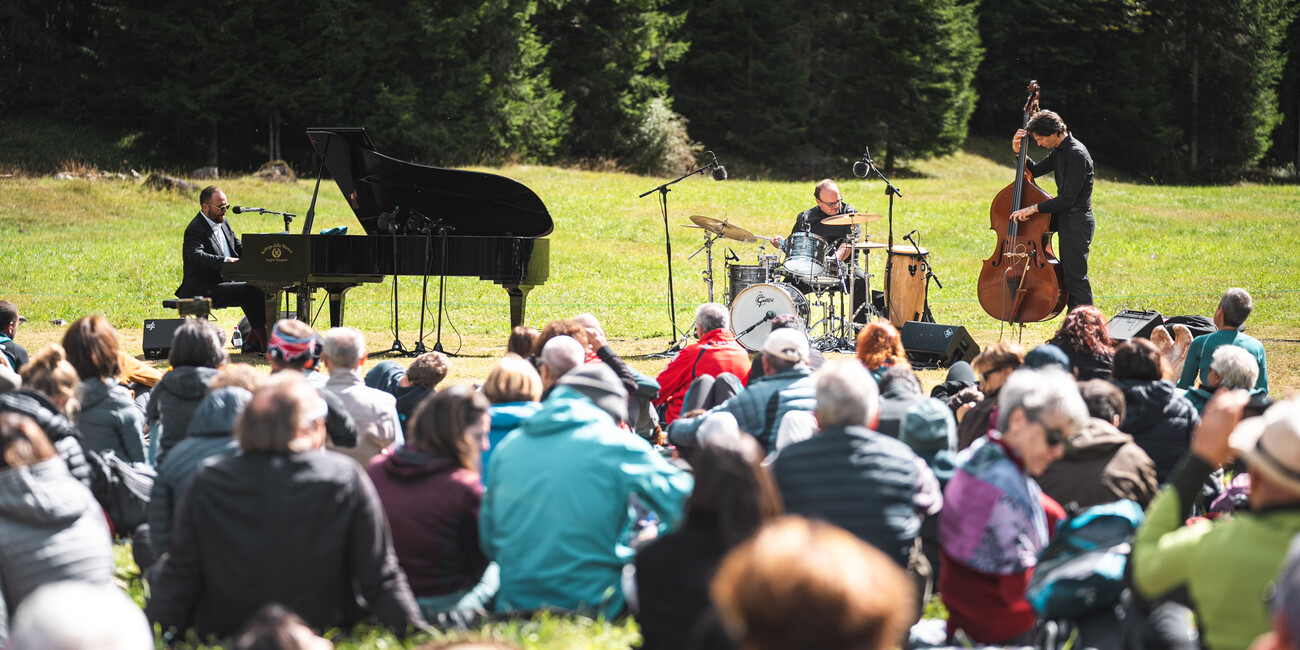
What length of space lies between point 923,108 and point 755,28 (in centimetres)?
733

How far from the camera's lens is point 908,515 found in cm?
400

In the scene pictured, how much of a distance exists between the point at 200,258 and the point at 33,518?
25.4 feet

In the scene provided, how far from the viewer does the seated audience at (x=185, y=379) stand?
5492 millimetres

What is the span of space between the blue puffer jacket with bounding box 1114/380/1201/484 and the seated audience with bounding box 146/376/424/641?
357 centimetres

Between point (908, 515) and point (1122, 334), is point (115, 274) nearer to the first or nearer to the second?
point (1122, 334)

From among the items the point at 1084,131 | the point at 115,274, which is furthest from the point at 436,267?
the point at 1084,131

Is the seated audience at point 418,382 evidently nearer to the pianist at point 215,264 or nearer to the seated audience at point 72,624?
the seated audience at point 72,624

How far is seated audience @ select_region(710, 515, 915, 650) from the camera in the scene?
1886 mm

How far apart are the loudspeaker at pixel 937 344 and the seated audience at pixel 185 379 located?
6.66 metres

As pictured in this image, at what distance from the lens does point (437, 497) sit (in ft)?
13.8

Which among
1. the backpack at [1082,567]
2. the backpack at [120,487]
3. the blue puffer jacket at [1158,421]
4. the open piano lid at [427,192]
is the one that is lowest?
the backpack at [120,487]

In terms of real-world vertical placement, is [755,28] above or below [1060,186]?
above

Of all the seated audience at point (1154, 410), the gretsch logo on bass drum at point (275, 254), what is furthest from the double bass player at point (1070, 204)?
the gretsch logo on bass drum at point (275, 254)

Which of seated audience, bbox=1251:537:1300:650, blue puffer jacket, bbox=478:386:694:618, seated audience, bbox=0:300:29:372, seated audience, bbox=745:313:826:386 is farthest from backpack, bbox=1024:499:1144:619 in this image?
seated audience, bbox=0:300:29:372
